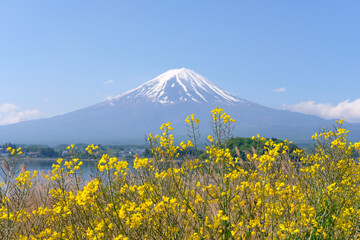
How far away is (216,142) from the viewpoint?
4379 mm

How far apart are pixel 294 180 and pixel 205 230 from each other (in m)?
3.36

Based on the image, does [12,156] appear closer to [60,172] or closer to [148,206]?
[60,172]

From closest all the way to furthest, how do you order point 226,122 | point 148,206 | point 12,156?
point 148,206 → point 226,122 → point 12,156

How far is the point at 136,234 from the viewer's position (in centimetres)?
387

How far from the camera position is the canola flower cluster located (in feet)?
12.2

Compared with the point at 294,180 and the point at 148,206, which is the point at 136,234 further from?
the point at 294,180

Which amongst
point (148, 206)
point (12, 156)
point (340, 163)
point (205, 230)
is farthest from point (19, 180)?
point (340, 163)

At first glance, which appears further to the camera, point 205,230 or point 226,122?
point 226,122

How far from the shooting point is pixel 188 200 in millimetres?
4188

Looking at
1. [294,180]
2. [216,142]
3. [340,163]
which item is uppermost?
[216,142]

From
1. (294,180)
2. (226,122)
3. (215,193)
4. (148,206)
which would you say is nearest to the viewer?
(148,206)

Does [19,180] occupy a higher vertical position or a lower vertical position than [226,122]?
lower

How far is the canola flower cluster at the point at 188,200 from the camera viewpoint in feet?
12.2

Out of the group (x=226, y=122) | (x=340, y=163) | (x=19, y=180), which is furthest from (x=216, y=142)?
(x=19, y=180)
